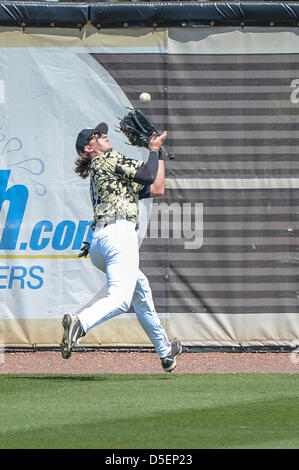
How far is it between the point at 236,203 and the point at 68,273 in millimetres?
1674

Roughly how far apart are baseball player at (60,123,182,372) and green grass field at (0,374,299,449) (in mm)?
432

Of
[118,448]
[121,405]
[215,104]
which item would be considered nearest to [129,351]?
[215,104]

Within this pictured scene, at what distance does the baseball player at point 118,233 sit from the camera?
8.06 meters

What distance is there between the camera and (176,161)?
10.2 metres

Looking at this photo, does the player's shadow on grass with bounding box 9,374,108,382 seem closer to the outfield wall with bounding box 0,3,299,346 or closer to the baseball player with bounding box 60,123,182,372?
the baseball player with bounding box 60,123,182,372

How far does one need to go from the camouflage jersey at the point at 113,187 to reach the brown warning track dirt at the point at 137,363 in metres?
1.54

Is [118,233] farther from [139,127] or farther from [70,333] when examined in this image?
[139,127]

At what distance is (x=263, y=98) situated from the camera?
10203 millimetres

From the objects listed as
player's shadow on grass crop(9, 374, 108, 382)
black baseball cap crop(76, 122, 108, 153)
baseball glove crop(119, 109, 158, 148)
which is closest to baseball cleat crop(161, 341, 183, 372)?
player's shadow on grass crop(9, 374, 108, 382)

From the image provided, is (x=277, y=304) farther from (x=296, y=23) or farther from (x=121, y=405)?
(x=121, y=405)

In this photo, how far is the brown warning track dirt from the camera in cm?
929

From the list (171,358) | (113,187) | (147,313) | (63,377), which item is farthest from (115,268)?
(63,377)

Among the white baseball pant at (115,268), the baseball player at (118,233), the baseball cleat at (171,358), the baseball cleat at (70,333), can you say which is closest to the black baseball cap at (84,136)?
the baseball player at (118,233)

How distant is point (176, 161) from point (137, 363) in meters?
1.88
